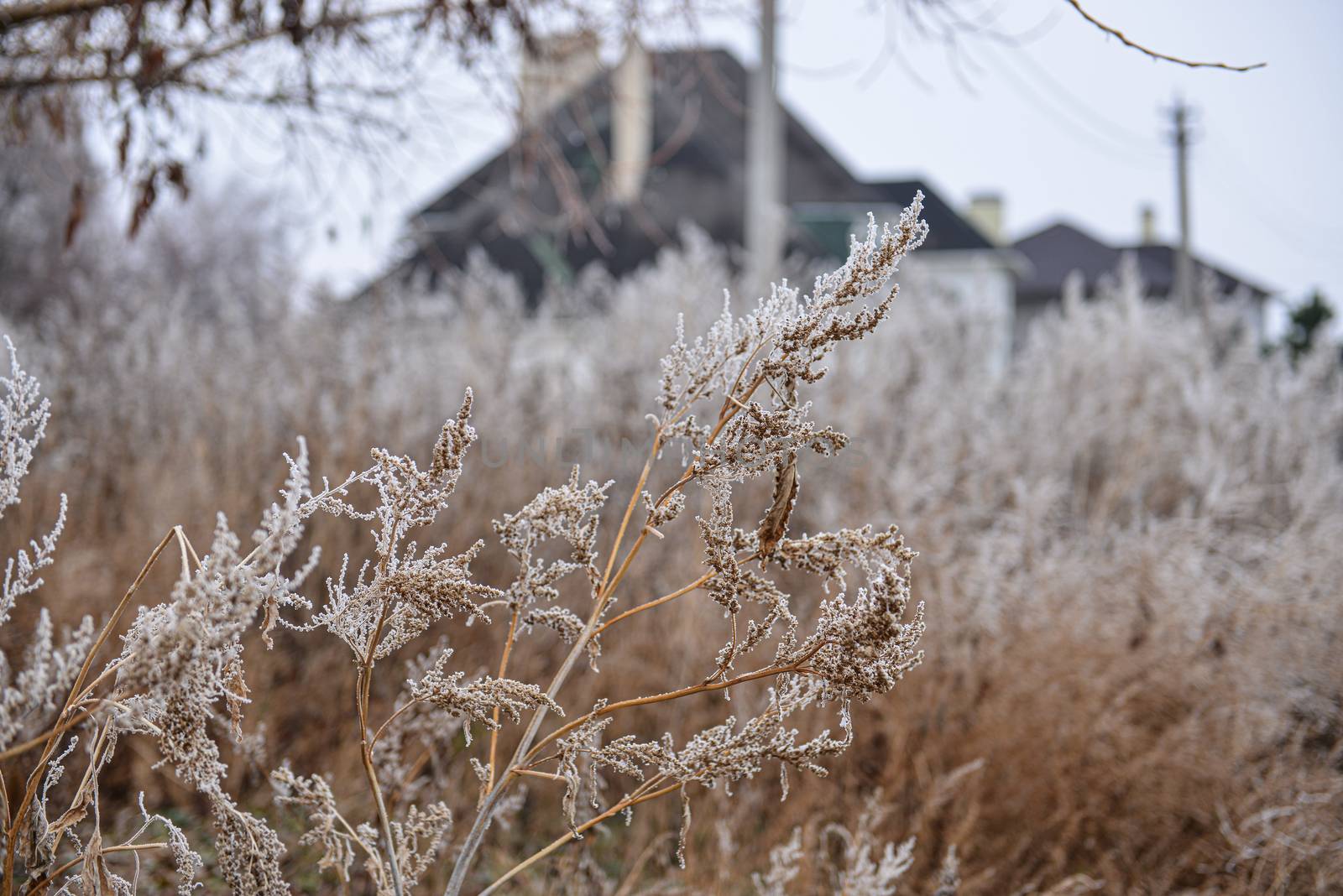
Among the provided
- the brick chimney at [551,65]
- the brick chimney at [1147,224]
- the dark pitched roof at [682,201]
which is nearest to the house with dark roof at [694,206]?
the dark pitched roof at [682,201]

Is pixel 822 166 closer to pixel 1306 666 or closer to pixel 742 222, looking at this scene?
pixel 742 222

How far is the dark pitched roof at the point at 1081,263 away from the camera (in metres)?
33.6

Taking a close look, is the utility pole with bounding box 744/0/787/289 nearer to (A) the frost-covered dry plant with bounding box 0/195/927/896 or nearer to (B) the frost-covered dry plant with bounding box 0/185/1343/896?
(B) the frost-covered dry plant with bounding box 0/185/1343/896

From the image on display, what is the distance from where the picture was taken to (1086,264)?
3622 cm

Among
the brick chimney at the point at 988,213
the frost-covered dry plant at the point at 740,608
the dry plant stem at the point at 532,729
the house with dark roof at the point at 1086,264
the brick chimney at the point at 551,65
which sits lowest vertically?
the house with dark roof at the point at 1086,264

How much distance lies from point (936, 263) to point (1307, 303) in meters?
13.8

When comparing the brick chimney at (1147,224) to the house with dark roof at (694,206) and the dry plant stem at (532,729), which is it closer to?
the house with dark roof at (694,206)

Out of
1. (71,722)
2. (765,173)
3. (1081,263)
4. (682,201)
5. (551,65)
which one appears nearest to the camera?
(71,722)

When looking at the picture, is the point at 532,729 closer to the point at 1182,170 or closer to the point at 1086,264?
the point at 1182,170

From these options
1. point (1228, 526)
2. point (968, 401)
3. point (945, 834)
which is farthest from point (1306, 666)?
point (968, 401)

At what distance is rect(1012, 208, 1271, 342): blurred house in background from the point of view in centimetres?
3331

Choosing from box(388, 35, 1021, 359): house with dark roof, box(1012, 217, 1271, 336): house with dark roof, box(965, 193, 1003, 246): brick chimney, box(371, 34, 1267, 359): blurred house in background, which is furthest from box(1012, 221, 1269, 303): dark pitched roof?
box(388, 35, 1021, 359): house with dark roof

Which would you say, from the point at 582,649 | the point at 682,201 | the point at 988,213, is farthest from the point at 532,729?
the point at 988,213

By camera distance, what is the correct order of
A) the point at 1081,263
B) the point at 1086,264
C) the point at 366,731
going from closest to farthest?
the point at 366,731
the point at 1086,264
the point at 1081,263
